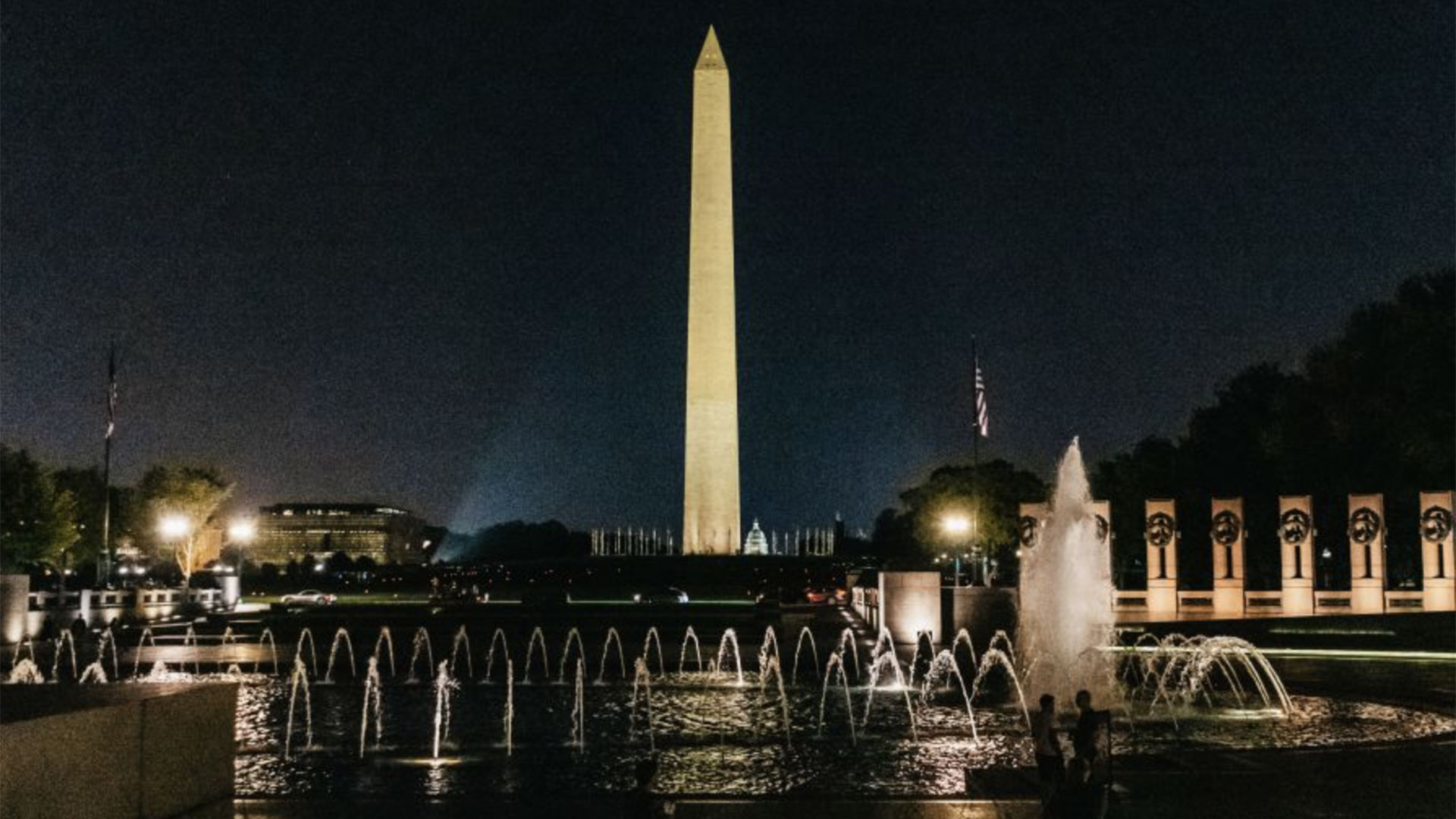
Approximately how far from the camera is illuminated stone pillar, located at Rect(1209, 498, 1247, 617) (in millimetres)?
38188

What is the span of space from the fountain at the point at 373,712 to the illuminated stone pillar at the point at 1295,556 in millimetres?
24194

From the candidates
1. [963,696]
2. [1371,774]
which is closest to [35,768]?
[1371,774]

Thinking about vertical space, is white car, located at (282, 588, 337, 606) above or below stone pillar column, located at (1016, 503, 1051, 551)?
below

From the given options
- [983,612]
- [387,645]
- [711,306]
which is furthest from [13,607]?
[711,306]

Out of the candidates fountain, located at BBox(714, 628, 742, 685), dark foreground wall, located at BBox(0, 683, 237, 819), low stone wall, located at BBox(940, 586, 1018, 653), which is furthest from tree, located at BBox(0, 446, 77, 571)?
dark foreground wall, located at BBox(0, 683, 237, 819)

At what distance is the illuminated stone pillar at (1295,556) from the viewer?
1458 inches

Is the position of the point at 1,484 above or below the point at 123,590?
above

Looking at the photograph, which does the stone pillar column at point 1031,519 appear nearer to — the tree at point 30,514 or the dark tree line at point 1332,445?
the dark tree line at point 1332,445

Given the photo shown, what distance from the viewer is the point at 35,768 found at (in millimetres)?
5758

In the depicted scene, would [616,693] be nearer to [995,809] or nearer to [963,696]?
[963,696]

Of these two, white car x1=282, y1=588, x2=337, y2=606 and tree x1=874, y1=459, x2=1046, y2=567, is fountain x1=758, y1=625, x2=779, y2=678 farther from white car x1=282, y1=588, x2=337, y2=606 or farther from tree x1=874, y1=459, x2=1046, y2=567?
tree x1=874, y1=459, x2=1046, y2=567

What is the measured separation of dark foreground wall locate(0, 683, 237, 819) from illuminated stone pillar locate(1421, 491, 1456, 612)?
34.5 metres

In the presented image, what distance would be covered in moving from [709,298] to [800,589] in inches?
463

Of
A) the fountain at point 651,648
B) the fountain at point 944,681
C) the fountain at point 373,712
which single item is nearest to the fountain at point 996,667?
the fountain at point 944,681
